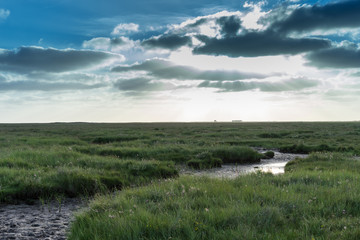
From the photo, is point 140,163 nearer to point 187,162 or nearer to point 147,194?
point 187,162

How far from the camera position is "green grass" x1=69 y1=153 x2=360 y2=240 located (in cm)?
513

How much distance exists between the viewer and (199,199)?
22.5ft

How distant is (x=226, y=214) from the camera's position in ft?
19.0

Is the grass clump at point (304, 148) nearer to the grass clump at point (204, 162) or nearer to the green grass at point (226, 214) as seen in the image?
the grass clump at point (204, 162)

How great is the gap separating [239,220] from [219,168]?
10.6m

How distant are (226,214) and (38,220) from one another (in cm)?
525

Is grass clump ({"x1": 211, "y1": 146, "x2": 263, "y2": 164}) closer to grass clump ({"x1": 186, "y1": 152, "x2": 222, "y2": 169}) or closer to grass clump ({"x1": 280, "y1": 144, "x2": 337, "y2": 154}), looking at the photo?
grass clump ({"x1": 186, "y1": 152, "x2": 222, "y2": 169})

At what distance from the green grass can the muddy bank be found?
100cm

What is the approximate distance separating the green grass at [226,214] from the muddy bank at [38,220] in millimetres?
997

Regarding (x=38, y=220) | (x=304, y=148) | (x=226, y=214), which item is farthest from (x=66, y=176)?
(x=304, y=148)

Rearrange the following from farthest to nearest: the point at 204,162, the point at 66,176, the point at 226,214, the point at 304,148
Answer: the point at 304,148 → the point at 204,162 → the point at 66,176 → the point at 226,214

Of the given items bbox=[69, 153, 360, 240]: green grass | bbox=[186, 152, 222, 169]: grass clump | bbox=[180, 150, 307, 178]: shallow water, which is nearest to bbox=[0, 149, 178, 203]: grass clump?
bbox=[180, 150, 307, 178]: shallow water

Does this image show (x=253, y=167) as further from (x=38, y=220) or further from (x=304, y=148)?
(x=38, y=220)

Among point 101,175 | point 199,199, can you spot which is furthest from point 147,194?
point 101,175
